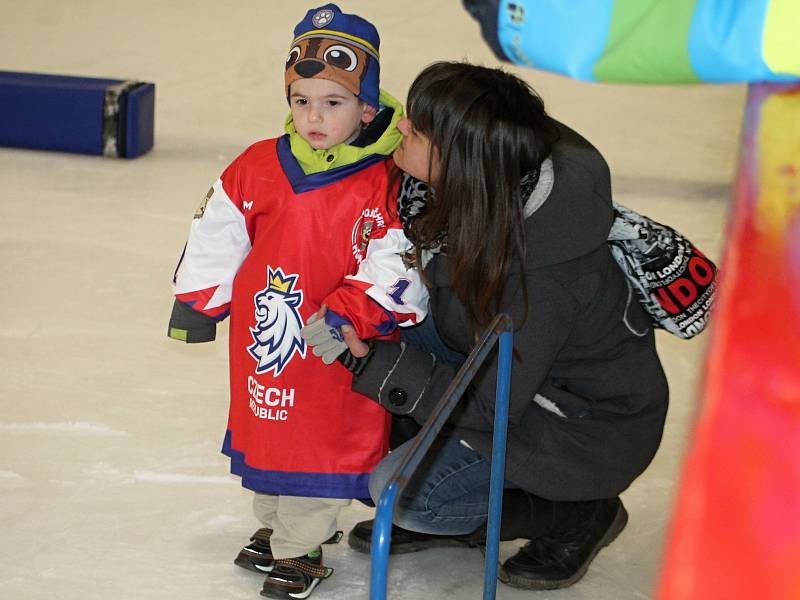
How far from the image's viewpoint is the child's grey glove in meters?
1.73

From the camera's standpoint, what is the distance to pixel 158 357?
2.82m

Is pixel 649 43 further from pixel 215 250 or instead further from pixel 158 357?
pixel 158 357

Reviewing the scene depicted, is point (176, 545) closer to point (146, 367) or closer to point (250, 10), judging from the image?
point (146, 367)

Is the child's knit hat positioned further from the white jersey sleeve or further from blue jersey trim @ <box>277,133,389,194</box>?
the white jersey sleeve

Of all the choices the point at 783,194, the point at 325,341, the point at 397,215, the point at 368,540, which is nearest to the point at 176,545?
the point at 368,540

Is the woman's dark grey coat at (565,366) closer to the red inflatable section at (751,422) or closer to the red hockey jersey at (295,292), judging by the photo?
the red hockey jersey at (295,292)

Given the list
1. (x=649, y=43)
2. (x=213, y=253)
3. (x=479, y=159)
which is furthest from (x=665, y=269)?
(x=649, y=43)

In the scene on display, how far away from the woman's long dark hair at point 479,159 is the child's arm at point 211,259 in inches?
12.6

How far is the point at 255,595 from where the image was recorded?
1953mm

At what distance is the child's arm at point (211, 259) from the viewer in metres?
1.83

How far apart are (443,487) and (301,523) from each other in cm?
24

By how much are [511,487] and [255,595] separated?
1.53 feet

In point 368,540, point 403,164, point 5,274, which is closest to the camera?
point 403,164

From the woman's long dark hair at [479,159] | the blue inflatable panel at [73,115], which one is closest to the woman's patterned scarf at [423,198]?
the woman's long dark hair at [479,159]
